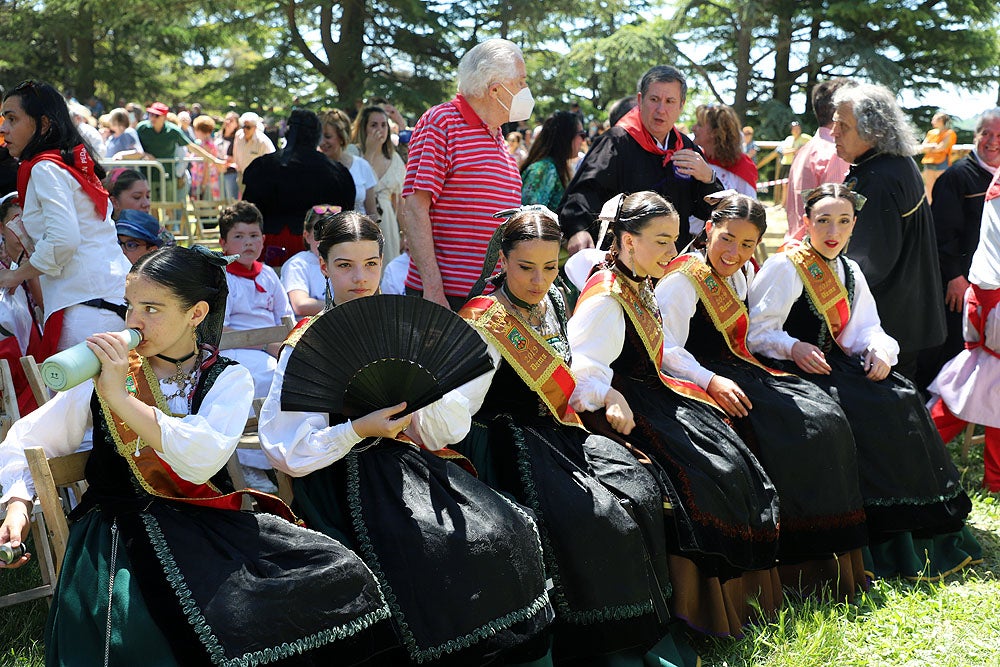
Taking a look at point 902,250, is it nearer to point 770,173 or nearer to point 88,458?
point 88,458

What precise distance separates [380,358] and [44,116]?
2014mm

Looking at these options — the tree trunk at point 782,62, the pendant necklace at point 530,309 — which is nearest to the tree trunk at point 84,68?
the tree trunk at point 782,62

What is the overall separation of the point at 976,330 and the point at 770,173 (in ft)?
52.5

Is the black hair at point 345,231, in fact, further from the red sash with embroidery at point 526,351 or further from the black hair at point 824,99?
the black hair at point 824,99

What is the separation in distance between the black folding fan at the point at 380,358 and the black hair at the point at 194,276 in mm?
263

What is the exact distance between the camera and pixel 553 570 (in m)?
2.81

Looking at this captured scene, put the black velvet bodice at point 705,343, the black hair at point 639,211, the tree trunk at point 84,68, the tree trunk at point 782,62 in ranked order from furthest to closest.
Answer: the tree trunk at point 84,68 < the tree trunk at point 782,62 < the black velvet bodice at point 705,343 < the black hair at point 639,211

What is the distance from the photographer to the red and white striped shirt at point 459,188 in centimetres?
385

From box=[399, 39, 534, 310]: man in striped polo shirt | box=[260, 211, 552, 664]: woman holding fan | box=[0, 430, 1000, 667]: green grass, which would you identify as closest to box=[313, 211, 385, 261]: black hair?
box=[260, 211, 552, 664]: woman holding fan

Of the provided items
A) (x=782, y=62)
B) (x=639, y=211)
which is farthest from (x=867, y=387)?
(x=782, y=62)

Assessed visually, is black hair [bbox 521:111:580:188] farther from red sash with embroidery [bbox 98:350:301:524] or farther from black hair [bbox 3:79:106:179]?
red sash with embroidery [bbox 98:350:301:524]

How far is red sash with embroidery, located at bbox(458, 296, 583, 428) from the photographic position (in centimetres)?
300

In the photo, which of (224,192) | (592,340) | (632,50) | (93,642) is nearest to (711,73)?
(632,50)

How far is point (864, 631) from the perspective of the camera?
341 centimetres
